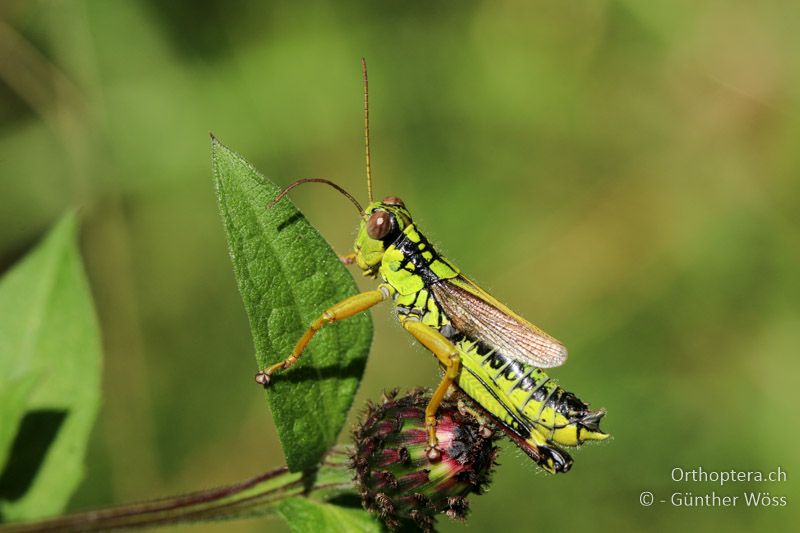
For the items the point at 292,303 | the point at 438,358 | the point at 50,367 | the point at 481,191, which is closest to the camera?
the point at 292,303

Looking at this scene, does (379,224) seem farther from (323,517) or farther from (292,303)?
(323,517)

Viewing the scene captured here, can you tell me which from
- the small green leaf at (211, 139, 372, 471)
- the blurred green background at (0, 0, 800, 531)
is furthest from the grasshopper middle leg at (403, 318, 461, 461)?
the blurred green background at (0, 0, 800, 531)

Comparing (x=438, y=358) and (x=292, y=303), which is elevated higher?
(x=292, y=303)

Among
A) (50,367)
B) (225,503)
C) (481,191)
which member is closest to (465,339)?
(225,503)

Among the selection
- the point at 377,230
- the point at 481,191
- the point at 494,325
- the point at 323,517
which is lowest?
the point at 323,517

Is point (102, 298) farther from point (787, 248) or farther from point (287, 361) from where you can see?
point (787, 248)
